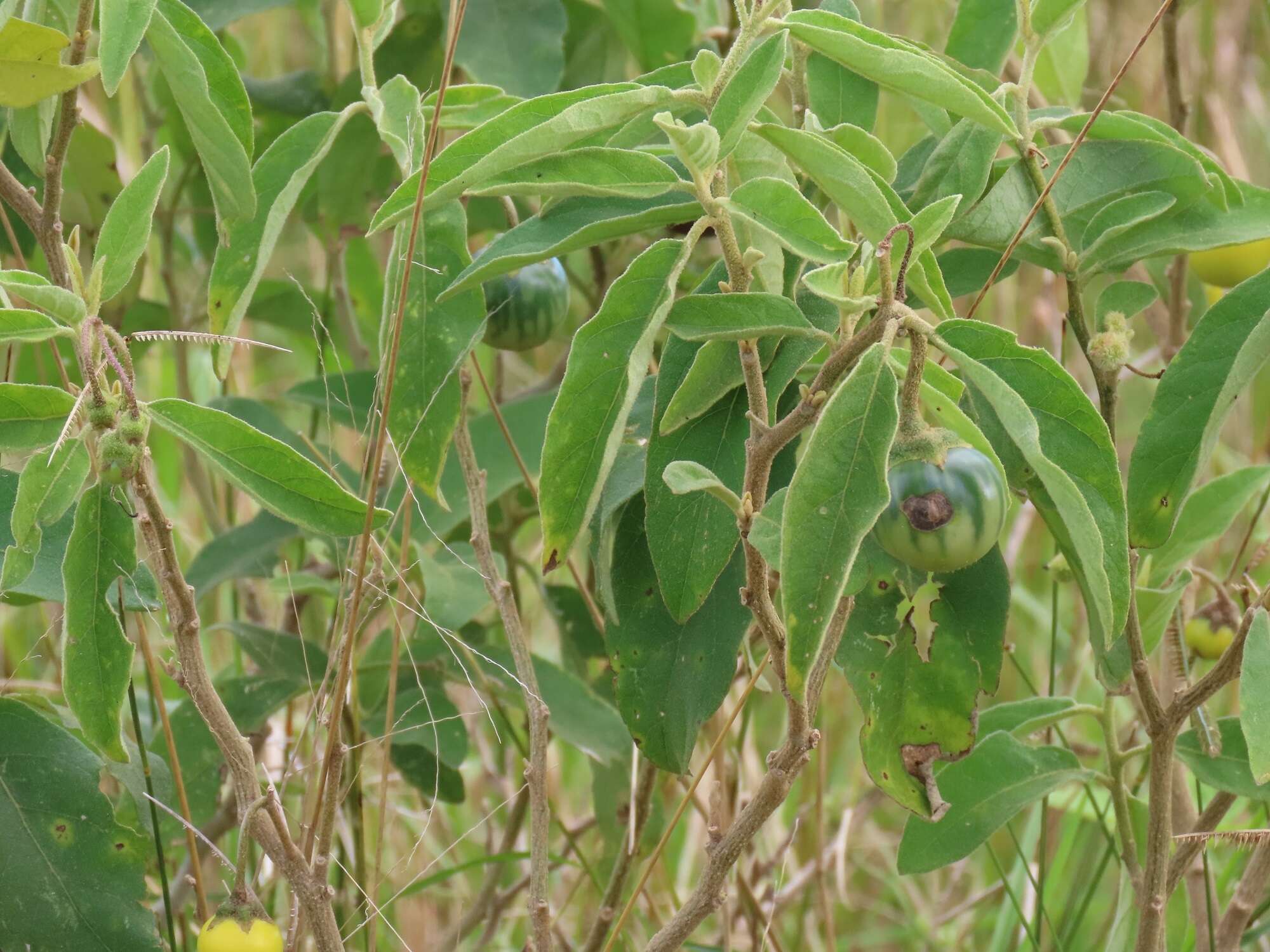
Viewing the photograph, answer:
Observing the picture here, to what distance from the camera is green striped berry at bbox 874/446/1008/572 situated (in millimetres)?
893

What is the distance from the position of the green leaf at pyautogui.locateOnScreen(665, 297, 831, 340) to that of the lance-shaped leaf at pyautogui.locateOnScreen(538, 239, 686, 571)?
0.10 ft

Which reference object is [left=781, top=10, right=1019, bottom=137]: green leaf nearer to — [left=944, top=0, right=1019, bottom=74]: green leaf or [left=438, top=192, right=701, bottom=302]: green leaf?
[left=438, top=192, right=701, bottom=302]: green leaf

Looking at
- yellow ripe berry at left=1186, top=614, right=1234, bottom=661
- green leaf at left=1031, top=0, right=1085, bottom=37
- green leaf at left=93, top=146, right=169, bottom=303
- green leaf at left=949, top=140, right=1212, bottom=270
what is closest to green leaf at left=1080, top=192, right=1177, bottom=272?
green leaf at left=949, top=140, right=1212, bottom=270

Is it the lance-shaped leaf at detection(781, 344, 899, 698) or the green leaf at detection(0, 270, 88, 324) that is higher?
the green leaf at detection(0, 270, 88, 324)

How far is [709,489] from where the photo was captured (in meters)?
0.89

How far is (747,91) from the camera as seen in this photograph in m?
0.87

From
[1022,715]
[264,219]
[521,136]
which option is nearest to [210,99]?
[264,219]

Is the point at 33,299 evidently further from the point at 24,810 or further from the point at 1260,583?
the point at 1260,583

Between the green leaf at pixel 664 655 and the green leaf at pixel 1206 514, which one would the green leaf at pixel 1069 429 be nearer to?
the green leaf at pixel 664 655

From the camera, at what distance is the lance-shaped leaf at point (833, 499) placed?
78 cm

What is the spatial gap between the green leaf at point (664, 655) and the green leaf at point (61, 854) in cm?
42

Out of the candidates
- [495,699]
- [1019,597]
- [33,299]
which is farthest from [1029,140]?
[1019,597]

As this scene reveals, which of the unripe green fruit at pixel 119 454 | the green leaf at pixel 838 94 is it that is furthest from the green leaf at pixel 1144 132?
the unripe green fruit at pixel 119 454

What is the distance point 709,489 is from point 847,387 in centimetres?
13
